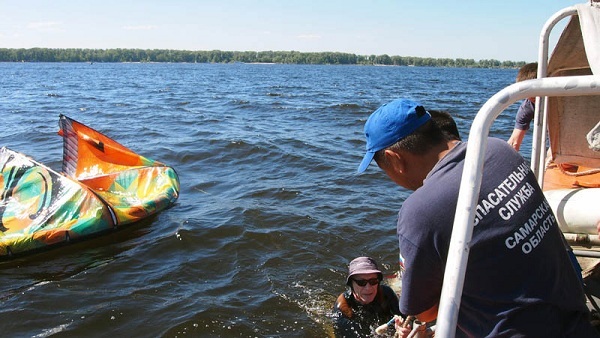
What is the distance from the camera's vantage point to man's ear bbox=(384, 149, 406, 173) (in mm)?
2174

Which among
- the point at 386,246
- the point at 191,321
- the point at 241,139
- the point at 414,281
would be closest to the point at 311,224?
the point at 386,246

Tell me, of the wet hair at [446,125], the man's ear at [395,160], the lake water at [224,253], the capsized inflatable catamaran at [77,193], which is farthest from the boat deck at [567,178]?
the capsized inflatable catamaran at [77,193]

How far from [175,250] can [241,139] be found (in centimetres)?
807

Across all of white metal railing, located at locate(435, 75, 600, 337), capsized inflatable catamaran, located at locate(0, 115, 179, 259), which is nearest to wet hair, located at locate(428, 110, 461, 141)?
white metal railing, located at locate(435, 75, 600, 337)

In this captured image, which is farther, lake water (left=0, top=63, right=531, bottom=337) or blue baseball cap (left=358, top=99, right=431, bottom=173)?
lake water (left=0, top=63, right=531, bottom=337)

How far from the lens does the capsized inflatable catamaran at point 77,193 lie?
22.9ft

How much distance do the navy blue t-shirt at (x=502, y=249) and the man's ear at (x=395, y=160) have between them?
10.4 inches

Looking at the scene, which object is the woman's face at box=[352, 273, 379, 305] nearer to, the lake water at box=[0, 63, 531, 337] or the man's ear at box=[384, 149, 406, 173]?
the lake water at box=[0, 63, 531, 337]

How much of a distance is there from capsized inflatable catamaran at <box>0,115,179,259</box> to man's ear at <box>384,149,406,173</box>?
19.1 feet

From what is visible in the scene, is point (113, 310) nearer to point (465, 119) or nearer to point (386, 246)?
point (386, 246)

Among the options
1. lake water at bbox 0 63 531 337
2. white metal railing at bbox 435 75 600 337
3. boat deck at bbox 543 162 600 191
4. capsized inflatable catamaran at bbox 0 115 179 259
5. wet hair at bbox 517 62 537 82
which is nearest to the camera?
white metal railing at bbox 435 75 600 337

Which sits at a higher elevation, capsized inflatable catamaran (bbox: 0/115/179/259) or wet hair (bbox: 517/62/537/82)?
wet hair (bbox: 517/62/537/82)

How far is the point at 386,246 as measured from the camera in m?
7.53

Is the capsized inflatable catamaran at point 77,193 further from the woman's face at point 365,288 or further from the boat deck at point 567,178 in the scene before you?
the boat deck at point 567,178
